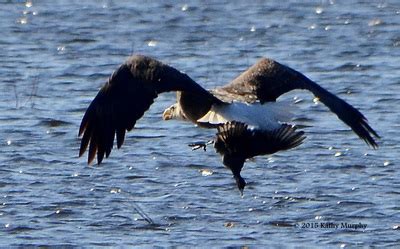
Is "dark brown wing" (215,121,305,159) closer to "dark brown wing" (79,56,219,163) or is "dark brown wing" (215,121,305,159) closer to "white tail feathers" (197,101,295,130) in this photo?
"white tail feathers" (197,101,295,130)

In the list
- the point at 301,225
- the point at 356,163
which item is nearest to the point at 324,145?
the point at 356,163

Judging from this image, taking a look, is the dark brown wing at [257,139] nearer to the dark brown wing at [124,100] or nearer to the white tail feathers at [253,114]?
the white tail feathers at [253,114]

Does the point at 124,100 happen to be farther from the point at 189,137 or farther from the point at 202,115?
the point at 189,137

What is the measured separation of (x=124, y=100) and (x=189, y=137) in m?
3.43

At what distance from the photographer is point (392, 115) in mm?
10492

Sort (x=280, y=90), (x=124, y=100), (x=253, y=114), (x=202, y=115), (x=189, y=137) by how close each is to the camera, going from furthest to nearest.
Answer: (x=189, y=137), (x=280, y=90), (x=202, y=115), (x=253, y=114), (x=124, y=100)

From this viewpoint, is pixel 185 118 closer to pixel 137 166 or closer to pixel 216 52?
pixel 137 166

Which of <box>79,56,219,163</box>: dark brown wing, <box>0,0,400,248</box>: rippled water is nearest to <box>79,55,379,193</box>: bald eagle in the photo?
<box>79,56,219,163</box>: dark brown wing

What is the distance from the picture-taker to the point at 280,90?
7.15m

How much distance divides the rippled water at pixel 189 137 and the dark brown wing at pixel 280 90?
2.10 feet

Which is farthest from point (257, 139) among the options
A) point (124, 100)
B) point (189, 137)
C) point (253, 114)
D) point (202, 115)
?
point (189, 137)

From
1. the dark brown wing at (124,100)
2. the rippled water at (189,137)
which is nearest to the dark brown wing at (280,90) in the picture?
the dark brown wing at (124,100)

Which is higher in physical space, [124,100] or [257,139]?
[124,100]

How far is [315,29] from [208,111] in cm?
773
